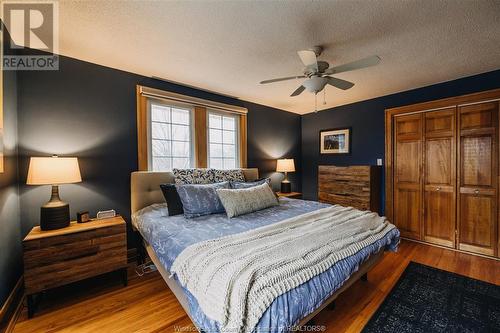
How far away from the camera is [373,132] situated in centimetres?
379

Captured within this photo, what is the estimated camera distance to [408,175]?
3408 millimetres

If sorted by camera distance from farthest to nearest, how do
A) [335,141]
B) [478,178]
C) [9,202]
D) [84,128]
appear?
[335,141] → [478,178] → [84,128] → [9,202]

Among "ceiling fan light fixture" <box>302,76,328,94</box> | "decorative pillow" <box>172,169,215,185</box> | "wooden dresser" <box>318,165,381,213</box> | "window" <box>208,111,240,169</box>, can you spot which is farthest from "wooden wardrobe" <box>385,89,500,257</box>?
"decorative pillow" <box>172,169,215,185</box>

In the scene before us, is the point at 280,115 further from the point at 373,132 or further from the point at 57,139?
the point at 57,139

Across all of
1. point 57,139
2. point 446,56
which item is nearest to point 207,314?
point 57,139

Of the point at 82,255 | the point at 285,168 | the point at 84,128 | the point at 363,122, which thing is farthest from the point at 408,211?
the point at 84,128

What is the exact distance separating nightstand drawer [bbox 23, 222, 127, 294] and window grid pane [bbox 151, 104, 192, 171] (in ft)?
3.70

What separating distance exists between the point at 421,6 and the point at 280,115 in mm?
3026

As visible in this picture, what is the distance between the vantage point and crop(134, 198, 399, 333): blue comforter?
101 cm

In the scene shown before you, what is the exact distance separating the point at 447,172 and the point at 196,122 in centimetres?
376

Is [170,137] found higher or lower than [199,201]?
higher

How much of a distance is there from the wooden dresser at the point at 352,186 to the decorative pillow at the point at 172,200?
2710 mm

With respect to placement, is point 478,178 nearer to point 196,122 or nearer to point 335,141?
point 335,141

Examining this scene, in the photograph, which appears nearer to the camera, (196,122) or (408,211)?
(196,122)
